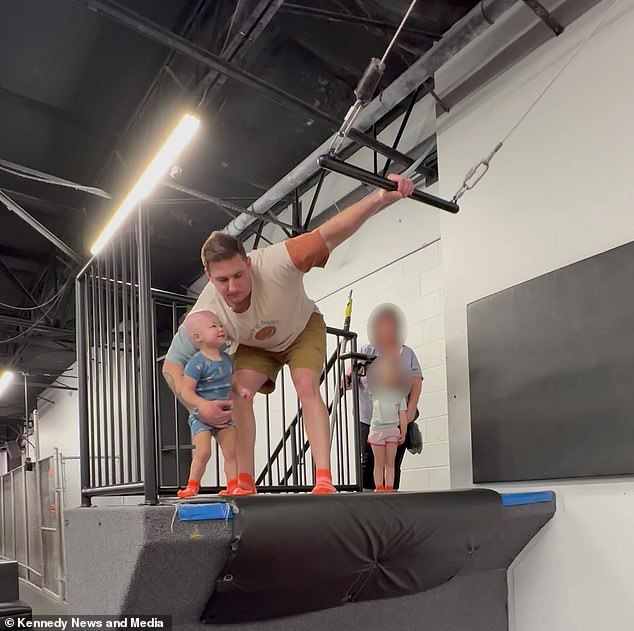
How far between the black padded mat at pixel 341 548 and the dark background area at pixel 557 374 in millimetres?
508

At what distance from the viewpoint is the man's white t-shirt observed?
230cm

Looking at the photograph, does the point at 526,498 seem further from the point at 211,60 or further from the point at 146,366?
the point at 211,60

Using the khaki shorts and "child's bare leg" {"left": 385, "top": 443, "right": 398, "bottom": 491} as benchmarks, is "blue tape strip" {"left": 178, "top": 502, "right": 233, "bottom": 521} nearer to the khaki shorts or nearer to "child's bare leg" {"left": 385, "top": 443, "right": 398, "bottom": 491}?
the khaki shorts

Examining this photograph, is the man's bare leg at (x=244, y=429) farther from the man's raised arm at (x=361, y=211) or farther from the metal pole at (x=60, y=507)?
the metal pole at (x=60, y=507)

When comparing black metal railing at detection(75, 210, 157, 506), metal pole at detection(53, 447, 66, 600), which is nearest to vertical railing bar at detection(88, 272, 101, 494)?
black metal railing at detection(75, 210, 157, 506)

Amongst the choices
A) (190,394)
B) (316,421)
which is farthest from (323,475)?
(190,394)

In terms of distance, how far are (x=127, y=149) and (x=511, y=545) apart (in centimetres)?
362

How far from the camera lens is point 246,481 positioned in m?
2.48

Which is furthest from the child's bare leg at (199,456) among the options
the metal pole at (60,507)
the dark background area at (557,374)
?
the metal pole at (60,507)

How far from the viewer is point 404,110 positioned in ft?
14.8

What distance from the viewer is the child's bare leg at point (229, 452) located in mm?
2455

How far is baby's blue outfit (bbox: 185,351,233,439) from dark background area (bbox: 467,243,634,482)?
55.8 inches

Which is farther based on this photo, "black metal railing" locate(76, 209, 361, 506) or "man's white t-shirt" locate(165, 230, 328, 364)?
"man's white t-shirt" locate(165, 230, 328, 364)

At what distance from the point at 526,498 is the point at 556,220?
49.3 inches
